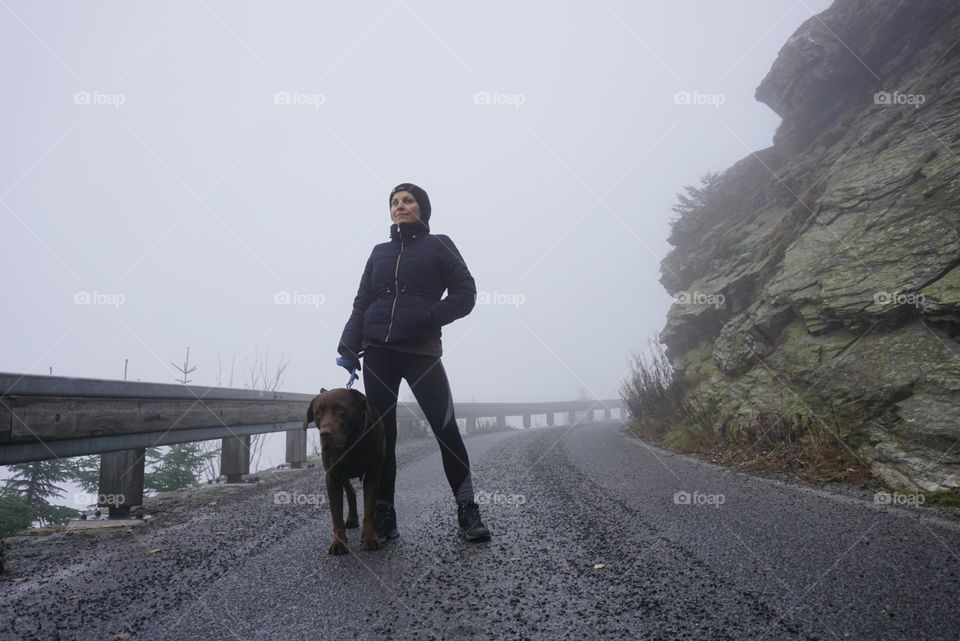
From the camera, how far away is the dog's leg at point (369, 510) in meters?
2.90

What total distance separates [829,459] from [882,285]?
2120 mm

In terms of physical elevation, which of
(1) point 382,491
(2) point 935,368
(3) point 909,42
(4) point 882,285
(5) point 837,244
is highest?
(3) point 909,42

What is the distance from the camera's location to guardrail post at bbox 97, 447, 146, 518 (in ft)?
13.0

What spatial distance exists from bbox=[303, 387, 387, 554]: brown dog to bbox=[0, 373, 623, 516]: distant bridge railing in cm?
141

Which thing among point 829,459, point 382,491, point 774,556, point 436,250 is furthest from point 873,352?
point 382,491

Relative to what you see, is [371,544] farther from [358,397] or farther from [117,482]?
[117,482]

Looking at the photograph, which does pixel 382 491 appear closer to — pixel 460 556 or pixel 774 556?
pixel 460 556

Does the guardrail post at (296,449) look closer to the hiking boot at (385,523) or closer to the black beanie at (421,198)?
the hiking boot at (385,523)

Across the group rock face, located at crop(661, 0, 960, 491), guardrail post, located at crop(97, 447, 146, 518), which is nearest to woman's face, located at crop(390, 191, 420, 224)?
guardrail post, located at crop(97, 447, 146, 518)

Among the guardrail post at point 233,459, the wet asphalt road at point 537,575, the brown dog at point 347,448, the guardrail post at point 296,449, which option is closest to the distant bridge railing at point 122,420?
the guardrail post at point 233,459

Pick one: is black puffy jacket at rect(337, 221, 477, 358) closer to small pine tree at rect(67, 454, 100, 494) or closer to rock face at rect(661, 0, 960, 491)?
rock face at rect(661, 0, 960, 491)

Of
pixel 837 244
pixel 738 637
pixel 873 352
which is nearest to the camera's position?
pixel 738 637

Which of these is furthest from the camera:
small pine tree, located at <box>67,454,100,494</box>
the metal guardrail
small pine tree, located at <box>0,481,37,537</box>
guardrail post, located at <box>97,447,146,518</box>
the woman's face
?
small pine tree, located at <box>67,454,100,494</box>

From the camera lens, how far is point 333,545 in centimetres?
280
